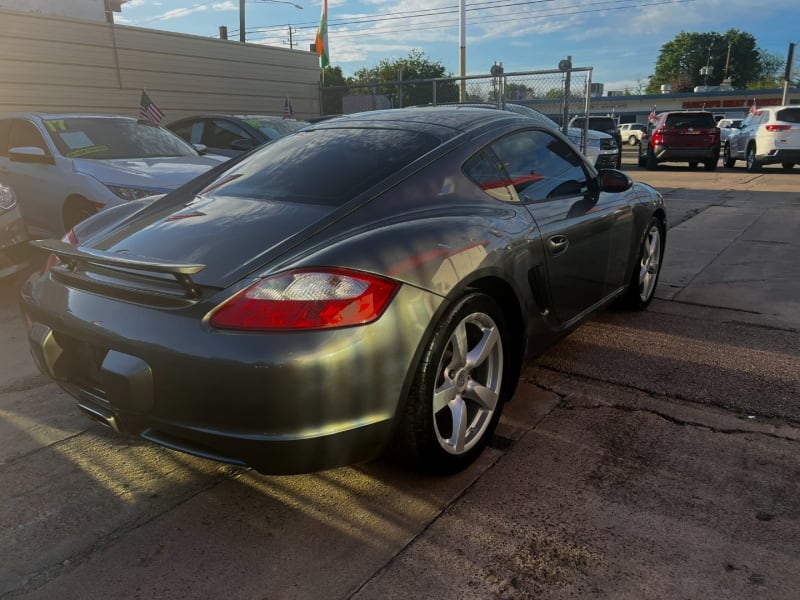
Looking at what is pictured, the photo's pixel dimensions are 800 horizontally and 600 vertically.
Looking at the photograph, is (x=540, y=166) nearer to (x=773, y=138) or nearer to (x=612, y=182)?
(x=612, y=182)

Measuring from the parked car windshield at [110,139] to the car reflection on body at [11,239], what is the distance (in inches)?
48.6

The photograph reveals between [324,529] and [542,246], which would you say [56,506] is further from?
[542,246]

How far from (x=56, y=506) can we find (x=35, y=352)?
632mm

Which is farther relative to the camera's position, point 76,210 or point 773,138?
point 773,138

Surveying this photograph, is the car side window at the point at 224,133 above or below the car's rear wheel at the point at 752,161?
above

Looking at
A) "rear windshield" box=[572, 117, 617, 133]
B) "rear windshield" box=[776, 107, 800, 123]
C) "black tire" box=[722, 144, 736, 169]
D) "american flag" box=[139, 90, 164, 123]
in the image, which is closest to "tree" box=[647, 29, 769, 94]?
"rear windshield" box=[572, 117, 617, 133]

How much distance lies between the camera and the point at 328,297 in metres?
2.02

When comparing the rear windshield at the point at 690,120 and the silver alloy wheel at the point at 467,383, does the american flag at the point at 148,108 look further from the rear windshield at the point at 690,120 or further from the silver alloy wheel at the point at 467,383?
the rear windshield at the point at 690,120

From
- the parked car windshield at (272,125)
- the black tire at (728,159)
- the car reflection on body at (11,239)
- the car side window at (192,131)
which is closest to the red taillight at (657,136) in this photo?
the black tire at (728,159)

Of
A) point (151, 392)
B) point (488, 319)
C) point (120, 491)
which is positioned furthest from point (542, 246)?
point (120, 491)

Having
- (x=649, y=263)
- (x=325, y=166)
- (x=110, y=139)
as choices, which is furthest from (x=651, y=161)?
(x=325, y=166)

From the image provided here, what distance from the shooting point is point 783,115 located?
15969 millimetres

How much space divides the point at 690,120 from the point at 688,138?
0.57 metres

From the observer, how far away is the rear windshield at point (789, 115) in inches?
620
